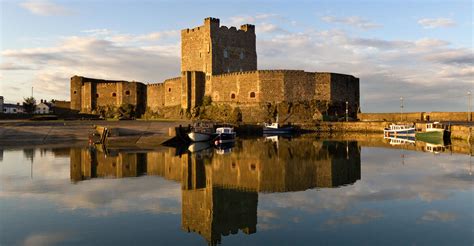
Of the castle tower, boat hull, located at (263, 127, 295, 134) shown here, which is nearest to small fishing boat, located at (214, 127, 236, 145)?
boat hull, located at (263, 127, 295, 134)

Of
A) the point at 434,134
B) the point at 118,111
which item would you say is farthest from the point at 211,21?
the point at 434,134

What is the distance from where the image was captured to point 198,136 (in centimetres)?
3419

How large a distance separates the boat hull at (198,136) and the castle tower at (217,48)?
20598 millimetres

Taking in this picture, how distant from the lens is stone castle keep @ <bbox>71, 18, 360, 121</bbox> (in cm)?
5144

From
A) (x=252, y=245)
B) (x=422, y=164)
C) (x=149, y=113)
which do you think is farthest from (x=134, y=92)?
(x=252, y=245)

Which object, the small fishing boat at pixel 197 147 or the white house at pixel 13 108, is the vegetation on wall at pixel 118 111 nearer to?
the small fishing boat at pixel 197 147

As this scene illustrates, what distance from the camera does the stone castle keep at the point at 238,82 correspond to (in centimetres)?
5144

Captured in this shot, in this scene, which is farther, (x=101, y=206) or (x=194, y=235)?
(x=101, y=206)

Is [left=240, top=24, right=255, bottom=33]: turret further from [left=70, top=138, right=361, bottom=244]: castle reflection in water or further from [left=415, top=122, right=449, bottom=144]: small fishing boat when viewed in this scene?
[left=70, top=138, right=361, bottom=244]: castle reflection in water

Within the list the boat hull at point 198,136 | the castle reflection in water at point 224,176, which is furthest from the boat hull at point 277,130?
the castle reflection in water at point 224,176

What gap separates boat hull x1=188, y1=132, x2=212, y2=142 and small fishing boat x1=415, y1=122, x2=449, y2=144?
62.6ft

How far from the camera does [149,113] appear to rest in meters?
61.5

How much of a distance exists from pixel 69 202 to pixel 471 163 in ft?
55.1

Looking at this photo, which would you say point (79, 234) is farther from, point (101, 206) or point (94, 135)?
point (94, 135)
